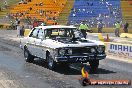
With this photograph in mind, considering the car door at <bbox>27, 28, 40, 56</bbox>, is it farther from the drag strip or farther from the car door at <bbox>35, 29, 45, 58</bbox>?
the drag strip

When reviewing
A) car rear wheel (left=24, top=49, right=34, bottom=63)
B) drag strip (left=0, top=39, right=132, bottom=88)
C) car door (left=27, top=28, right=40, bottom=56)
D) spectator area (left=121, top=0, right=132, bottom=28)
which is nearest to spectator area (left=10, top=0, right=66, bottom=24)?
spectator area (left=121, top=0, right=132, bottom=28)

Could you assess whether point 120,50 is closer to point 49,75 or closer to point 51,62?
point 51,62

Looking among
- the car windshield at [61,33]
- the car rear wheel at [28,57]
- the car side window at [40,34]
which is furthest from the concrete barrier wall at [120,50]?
the car side window at [40,34]

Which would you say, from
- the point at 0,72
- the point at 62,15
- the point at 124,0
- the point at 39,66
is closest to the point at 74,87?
the point at 0,72

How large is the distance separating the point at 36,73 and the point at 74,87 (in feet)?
11.6

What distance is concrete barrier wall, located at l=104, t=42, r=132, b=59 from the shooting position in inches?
797

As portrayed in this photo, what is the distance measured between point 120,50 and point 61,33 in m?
6.69

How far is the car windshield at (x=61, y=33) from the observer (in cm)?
1529

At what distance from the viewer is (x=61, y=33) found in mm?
15375

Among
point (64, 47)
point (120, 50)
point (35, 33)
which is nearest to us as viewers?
point (64, 47)

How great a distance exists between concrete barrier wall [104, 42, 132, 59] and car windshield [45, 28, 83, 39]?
17.9ft

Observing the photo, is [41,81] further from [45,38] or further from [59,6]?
[59,6]

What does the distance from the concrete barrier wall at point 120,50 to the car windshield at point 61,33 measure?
5445mm

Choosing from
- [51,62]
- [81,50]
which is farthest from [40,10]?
[81,50]
